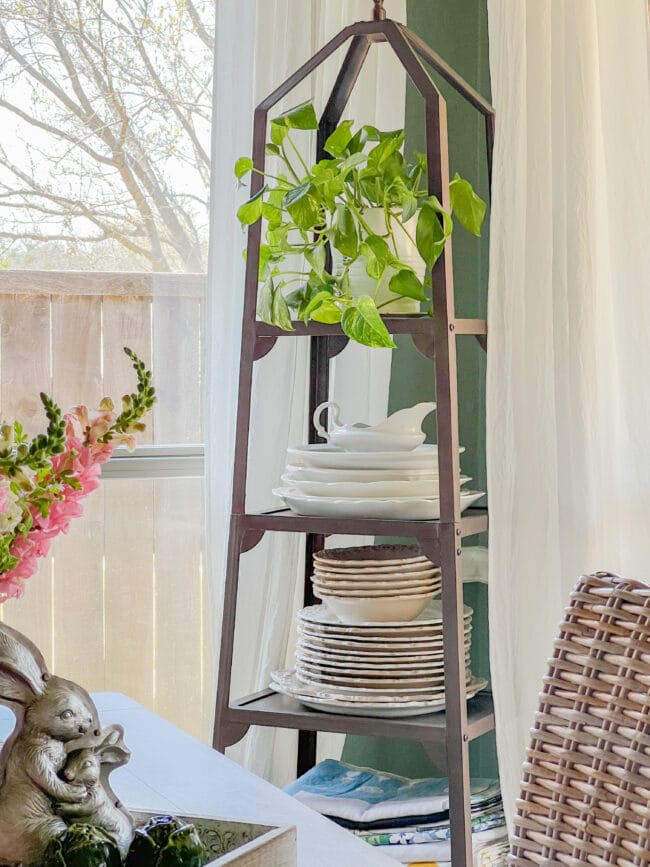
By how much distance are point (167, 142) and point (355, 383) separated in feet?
2.01

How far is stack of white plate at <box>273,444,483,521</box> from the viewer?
5.84 feet

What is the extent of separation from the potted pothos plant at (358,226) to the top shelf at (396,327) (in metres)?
0.02

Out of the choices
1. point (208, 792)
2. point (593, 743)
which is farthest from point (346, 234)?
point (593, 743)

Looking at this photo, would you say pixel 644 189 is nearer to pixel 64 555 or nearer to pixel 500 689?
pixel 500 689

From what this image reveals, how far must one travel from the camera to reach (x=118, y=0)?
218 centimetres

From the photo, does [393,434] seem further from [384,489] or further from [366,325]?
[366,325]

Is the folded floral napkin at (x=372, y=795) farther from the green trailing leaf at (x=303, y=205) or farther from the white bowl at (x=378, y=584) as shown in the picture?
the green trailing leaf at (x=303, y=205)

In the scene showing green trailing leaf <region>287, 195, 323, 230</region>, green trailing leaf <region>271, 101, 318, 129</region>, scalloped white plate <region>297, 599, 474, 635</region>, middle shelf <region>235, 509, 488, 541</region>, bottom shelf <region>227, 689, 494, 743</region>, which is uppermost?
green trailing leaf <region>271, 101, 318, 129</region>

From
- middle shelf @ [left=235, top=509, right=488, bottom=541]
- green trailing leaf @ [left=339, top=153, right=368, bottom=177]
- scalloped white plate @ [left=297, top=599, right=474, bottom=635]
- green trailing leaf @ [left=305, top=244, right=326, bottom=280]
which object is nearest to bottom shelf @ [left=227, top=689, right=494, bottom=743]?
scalloped white plate @ [left=297, top=599, right=474, bottom=635]

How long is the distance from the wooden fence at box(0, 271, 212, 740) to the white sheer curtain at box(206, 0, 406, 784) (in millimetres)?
161

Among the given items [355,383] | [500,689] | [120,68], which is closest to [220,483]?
[355,383]

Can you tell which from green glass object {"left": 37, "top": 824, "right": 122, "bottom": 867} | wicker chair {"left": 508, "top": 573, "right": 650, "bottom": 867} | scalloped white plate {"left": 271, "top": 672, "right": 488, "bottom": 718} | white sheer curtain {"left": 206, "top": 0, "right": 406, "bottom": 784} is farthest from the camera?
white sheer curtain {"left": 206, "top": 0, "right": 406, "bottom": 784}

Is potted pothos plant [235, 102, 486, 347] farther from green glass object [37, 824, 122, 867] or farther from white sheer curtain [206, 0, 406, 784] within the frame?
green glass object [37, 824, 122, 867]

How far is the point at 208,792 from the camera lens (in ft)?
3.66
